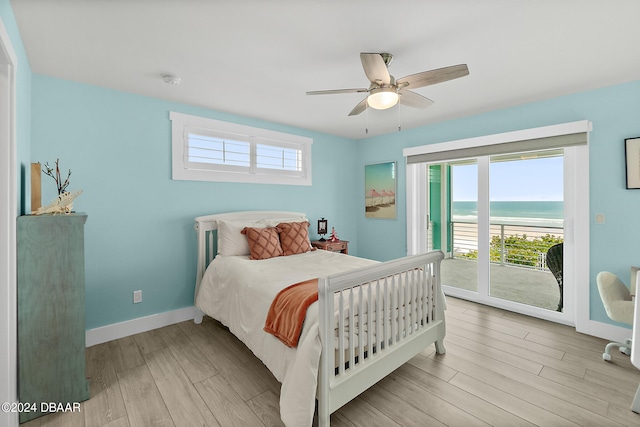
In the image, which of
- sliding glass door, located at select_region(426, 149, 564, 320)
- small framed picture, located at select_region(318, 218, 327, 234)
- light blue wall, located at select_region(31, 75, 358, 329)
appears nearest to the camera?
light blue wall, located at select_region(31, 75, 358, 329)

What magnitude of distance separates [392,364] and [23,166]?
2.93 m

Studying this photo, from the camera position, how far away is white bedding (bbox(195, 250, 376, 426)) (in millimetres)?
1581

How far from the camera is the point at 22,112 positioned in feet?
6.42

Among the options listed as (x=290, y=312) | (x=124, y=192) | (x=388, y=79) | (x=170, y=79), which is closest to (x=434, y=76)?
→ (x=388, y=79)

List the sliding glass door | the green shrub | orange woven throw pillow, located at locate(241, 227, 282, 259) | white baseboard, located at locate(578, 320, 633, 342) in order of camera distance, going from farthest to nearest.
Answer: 1. the green shrub
2. the sliding glass door
3. orange woven throw pillow, located at locate(241, 227, 282, 259)
4. white baseboard, located at locate(578, 320, 633, 342)

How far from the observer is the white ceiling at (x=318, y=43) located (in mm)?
1640

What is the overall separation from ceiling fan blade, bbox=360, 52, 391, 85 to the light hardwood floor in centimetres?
218

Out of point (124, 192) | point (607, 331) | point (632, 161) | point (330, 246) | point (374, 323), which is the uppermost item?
point (632, 161)

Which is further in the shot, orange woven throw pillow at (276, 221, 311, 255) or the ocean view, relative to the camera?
orange woven throw pillow at (276, 221, 311, 255)

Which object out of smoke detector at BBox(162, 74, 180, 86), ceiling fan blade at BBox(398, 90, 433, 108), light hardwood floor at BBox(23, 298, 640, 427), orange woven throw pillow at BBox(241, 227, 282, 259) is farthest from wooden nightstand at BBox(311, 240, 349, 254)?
smoke detector at BBox(162, 74, 180, 86)

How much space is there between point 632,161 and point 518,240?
131cm

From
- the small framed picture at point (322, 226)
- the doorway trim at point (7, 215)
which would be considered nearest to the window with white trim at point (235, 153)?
the small framed picture at point (322, 226)

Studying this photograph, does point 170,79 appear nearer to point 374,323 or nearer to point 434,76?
point 434,76

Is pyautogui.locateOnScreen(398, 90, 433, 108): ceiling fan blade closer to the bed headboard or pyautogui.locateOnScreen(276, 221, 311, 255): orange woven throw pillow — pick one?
pyautogui.locateOnScreen(276, 221, 311, 255): orange woven throw pillow
